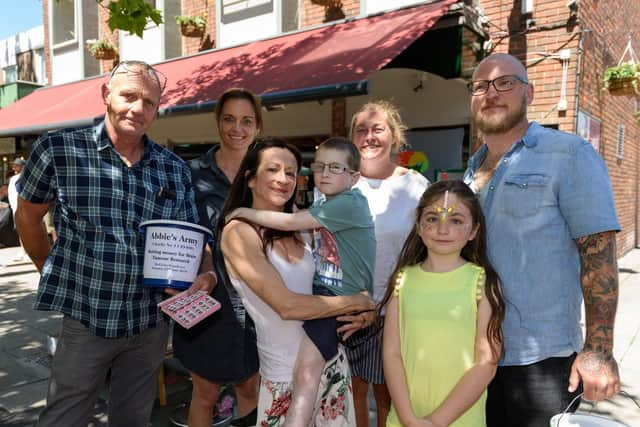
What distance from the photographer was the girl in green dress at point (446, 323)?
1881 mm

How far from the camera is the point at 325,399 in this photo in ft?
6.65

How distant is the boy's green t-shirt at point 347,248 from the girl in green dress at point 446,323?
251mm

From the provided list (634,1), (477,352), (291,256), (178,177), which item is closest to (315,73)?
(178,177)

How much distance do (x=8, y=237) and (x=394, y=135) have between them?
1264cm

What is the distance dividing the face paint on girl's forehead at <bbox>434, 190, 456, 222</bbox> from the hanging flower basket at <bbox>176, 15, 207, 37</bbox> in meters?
8.58

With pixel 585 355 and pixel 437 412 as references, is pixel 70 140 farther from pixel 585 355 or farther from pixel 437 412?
pixel 585 355

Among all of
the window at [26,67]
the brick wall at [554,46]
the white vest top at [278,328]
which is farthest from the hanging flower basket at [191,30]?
the window at [26,67]

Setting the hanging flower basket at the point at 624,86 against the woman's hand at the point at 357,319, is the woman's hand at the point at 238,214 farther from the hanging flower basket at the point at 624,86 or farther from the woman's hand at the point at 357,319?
the hanging flower basket at the point at 624,86

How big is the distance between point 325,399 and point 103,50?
1137cm

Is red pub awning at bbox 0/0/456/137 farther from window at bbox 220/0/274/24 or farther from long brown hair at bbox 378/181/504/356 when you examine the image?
long brown hair at bbox 378/181/504/356

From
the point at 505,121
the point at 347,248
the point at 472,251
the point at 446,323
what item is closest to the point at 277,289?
the point at 347,248

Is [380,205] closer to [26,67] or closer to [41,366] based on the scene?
[41,366]

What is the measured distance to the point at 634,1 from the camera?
9.98 meters

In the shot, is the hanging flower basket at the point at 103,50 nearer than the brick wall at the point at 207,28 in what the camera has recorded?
No
